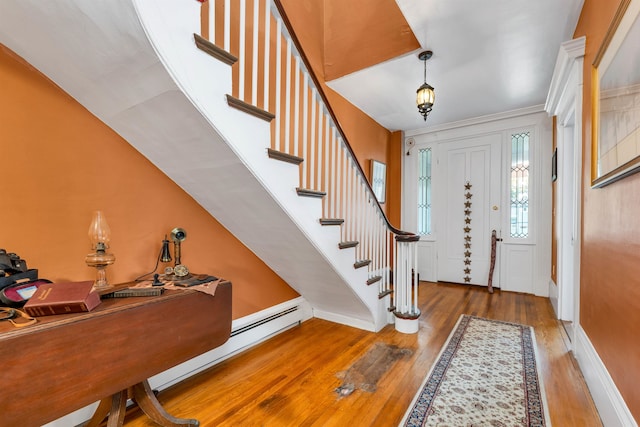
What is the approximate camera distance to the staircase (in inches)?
43.1

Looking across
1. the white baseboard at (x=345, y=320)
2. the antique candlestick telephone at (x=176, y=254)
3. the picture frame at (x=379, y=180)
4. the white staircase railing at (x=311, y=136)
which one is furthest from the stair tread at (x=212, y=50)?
the picture frame at (x=379, y=180)

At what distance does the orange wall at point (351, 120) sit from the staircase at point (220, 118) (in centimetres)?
71

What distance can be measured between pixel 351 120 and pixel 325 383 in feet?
10.5

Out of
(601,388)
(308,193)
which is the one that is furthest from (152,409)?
(601,388)

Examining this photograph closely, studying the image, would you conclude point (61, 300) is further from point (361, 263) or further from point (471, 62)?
point (471, 62)

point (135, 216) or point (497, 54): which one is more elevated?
point (497, 54)

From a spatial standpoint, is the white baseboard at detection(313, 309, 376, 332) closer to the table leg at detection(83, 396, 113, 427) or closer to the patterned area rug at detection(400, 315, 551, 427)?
the patterned area rug at detection(400, 315, 551, 427)

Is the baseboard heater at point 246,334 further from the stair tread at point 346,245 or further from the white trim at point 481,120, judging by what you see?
the white trim at point 481,120

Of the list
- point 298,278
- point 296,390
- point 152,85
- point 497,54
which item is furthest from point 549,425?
point 497,54

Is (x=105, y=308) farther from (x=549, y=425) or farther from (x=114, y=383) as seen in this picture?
(x=549, y=425)

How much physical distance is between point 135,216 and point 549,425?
2.59m

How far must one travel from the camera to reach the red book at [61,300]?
1.05m

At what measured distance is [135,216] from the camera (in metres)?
1.75

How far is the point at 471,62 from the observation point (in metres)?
2.90
